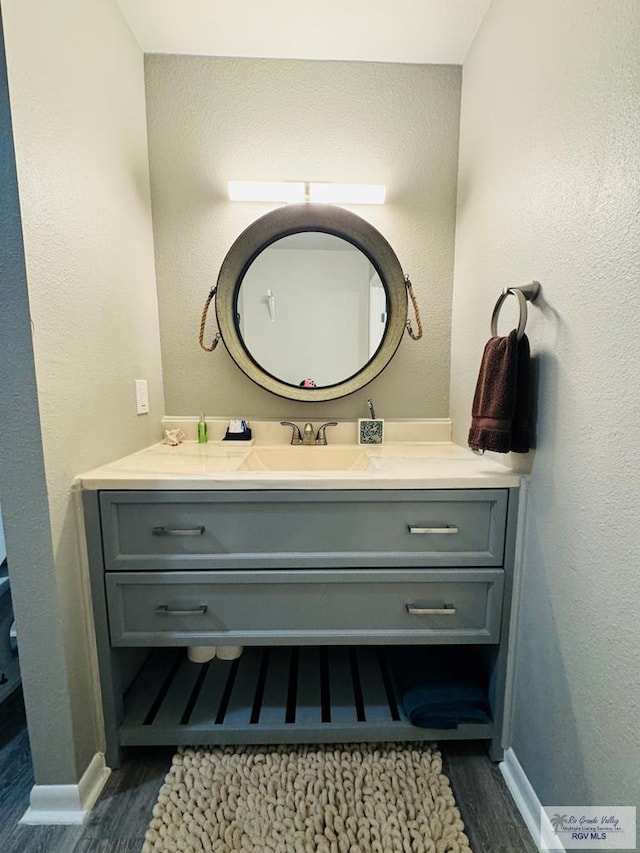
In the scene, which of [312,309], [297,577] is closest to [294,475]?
[297,577]

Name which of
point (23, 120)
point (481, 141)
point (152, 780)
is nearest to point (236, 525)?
point (152, 780)

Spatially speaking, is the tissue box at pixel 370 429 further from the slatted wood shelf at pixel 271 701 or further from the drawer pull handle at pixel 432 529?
the slatted wood shelf at pixel 271 701

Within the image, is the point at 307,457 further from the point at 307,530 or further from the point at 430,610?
the point at 430,610

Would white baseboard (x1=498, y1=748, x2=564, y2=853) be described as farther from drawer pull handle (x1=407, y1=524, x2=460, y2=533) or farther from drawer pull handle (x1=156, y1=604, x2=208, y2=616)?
drawer pull handle (x1=156, y1=604, x2=208, y2=616)

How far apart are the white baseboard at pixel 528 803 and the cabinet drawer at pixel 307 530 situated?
588mm

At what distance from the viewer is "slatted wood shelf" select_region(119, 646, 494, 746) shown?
109cm

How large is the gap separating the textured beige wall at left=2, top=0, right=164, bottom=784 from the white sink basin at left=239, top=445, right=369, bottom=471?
1.64 ft

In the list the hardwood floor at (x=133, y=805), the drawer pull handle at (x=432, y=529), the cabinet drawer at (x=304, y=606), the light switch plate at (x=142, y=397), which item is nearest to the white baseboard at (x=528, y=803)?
the hardwood floor at (x=133, y=805)

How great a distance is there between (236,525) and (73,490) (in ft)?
1.43

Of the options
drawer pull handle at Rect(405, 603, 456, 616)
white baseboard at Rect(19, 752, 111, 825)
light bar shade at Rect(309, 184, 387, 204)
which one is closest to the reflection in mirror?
light bar shade at Rect(309, 184, 387, 204)

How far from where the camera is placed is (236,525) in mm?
1012

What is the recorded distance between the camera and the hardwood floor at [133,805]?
3.01 feet

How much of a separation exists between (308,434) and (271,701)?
3.04 ft

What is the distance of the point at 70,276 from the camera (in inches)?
38.0
